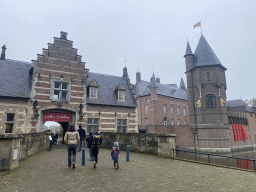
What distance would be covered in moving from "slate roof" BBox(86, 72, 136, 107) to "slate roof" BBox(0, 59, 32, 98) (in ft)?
18.8

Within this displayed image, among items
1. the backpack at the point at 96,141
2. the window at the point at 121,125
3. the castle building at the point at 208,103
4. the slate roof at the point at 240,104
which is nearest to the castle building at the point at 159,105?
the slate roof at the point at 240,104

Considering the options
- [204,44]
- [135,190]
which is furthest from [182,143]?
[135,190]

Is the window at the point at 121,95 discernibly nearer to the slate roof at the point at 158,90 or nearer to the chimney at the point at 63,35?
the chimney at the point at 63,35

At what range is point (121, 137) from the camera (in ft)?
41.9

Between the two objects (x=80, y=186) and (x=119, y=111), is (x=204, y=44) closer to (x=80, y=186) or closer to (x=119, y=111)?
(x=119, y=111)

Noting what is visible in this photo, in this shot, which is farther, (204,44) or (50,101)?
(204,44)

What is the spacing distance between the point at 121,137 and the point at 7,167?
763 cm

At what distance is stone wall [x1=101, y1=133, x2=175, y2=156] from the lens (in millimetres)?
9438

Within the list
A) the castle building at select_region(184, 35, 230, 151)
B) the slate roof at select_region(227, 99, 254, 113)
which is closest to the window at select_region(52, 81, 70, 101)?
the castle building at select_region(184, 35, 230, 151)

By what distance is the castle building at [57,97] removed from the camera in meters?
15.1

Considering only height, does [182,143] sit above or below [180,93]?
below

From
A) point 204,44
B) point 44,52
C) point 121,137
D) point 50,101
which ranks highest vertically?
→ point 204,44

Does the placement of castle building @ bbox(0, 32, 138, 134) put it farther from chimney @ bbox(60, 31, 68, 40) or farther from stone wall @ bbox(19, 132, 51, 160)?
stone wall @ bbox(19, 132, 51, 160)

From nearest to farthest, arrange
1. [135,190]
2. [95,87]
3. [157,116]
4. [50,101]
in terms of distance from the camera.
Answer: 1. [135,190]
2. [50,101]
3. [95,87]
4. [157,116]
